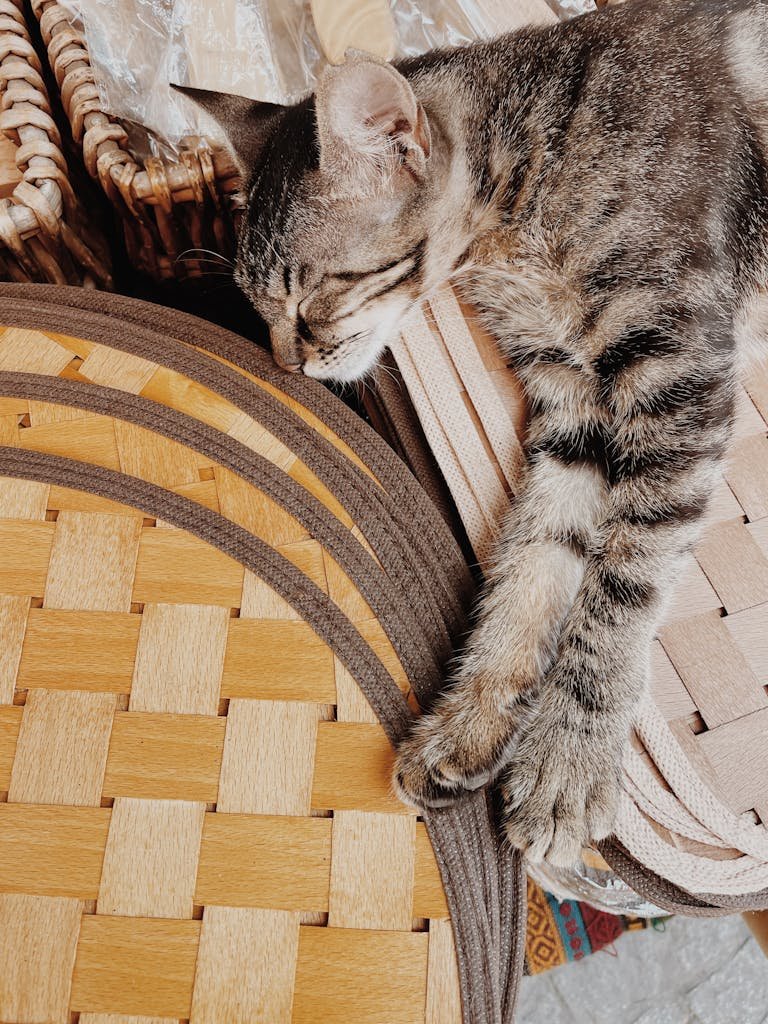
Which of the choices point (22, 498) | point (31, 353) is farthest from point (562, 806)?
point (31, 353)

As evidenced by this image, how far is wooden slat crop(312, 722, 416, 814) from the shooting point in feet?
2.38

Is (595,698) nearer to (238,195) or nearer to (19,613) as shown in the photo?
(19,613)

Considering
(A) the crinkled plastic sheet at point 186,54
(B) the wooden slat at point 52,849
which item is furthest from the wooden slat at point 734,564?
(A) the crinkled plastic sheet at point 186,54

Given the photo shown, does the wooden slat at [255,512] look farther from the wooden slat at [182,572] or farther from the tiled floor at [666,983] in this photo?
the tiled floor at [666,983]

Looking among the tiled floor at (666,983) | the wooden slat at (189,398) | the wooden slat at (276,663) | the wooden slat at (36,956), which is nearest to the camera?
the wooden slat at (36,956)

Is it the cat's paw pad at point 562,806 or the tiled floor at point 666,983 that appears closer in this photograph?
the cat's paw pad at point 562,806

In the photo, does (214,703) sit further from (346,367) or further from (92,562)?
(346,367)

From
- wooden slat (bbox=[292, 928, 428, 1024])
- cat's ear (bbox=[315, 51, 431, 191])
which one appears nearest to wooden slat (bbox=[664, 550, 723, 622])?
wooden slat (bbox=[292, 928, 428, 1024])

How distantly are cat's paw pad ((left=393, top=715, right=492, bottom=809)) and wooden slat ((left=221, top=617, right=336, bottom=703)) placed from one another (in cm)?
9

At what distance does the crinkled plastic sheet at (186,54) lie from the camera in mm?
1076

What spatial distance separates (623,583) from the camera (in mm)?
851

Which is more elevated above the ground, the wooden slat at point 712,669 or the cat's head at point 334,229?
the cat's head at point 334,229

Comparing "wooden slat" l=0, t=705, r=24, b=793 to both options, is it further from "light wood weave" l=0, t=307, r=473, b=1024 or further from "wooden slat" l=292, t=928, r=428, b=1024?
"wooden slat" l=292, t=928, r=428, b=1024

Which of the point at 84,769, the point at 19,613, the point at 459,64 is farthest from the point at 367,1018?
the point at 459,64
